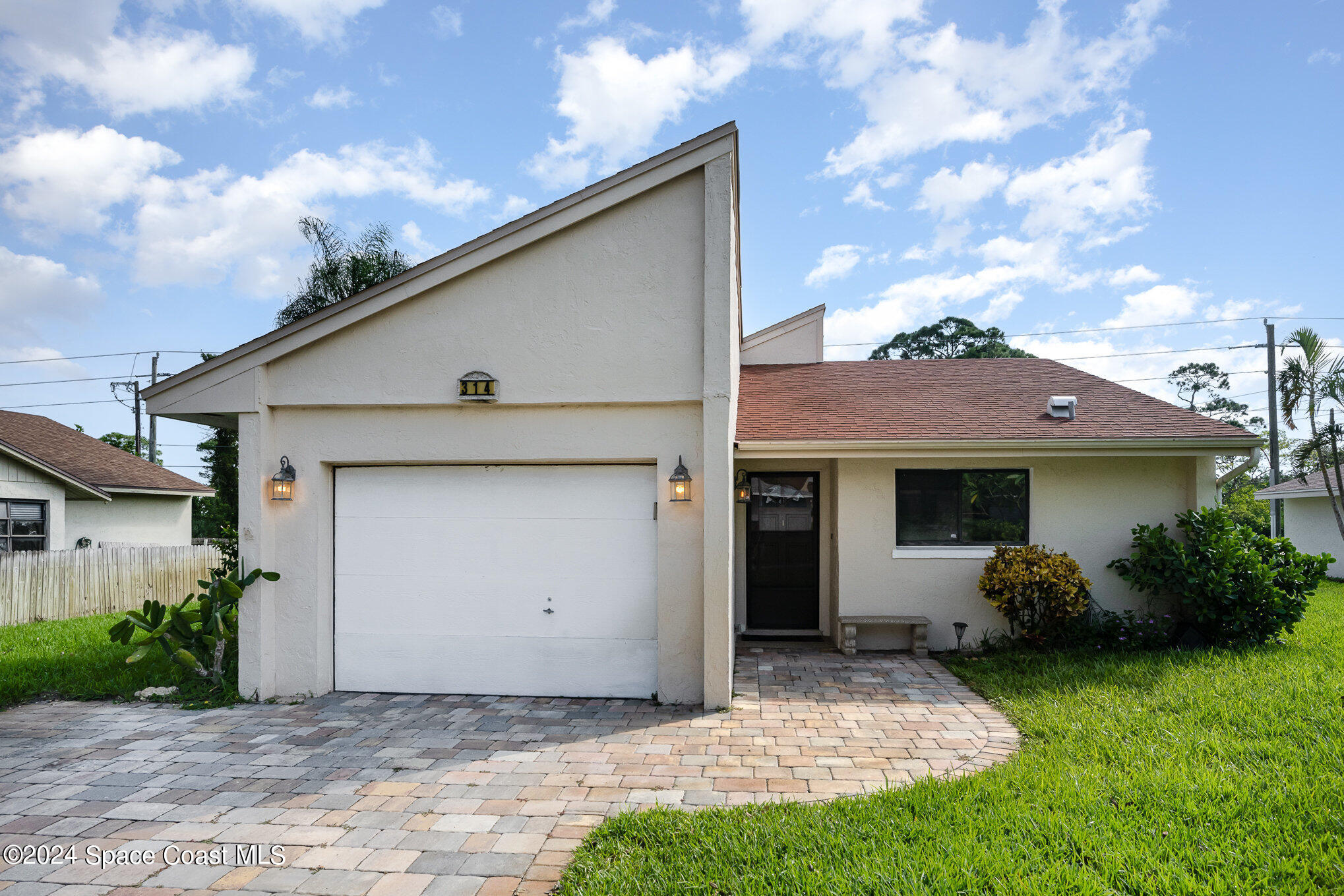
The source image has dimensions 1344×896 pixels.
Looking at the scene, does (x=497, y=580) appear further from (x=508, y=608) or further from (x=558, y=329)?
(x=558, y=329)

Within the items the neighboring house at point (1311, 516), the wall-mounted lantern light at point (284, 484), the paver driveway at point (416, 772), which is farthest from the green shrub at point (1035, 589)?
the neighboring house at point (1311, 516)

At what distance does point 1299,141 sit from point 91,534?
82.3ft

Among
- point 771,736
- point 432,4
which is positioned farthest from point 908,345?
point 771,736

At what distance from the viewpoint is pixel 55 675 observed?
23.5 ft

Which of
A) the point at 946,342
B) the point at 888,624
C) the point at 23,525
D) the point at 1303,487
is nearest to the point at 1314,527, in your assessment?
the point at 1303,487

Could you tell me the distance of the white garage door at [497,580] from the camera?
6270 mm

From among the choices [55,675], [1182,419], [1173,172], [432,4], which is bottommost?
[55,675]

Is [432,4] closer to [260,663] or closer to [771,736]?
[260,663]

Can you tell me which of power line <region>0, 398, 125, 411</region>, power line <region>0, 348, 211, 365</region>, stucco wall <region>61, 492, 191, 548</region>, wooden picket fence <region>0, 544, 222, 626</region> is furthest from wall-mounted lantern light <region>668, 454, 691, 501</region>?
power line <region>0, 398, 125, 411</region>

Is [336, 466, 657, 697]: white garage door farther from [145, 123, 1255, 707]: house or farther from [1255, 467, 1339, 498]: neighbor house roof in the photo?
[1255, 467, 1339, 498]: neighbor house roof

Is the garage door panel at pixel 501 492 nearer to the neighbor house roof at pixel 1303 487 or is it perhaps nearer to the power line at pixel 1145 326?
the power line at pixel 1145 326

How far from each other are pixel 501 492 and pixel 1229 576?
8.01 m

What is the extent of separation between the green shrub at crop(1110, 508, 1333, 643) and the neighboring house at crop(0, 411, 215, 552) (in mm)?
19198

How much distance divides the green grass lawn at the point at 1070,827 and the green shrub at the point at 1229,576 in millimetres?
2518
